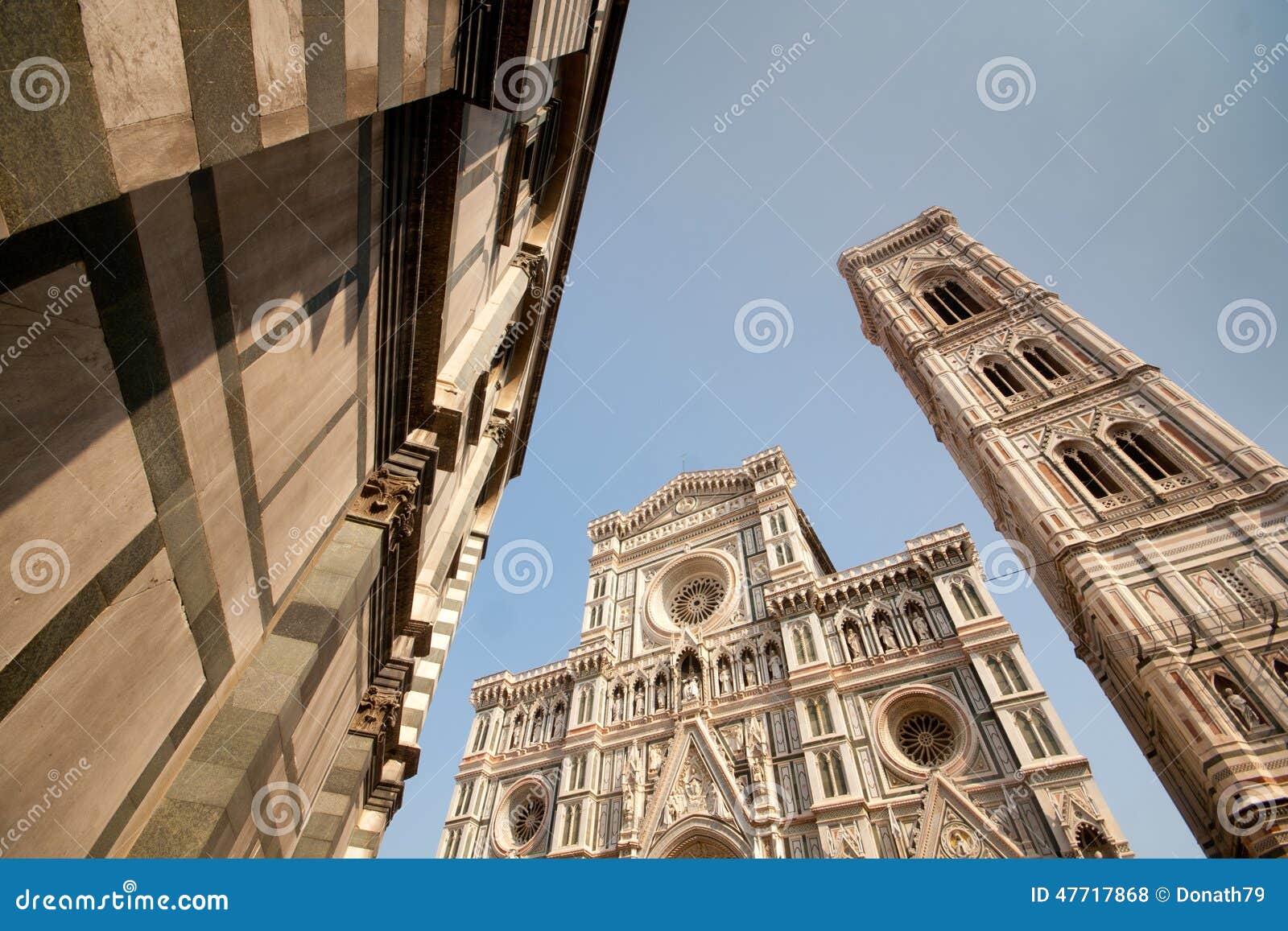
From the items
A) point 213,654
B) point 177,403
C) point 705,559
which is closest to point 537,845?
point 705,559

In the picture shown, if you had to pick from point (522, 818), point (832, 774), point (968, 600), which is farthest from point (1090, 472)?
point (522, 818)

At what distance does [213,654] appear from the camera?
11.9 feet

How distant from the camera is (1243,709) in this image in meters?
11.9

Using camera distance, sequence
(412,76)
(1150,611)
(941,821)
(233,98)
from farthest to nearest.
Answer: (941,821) < (1150,611) < (412,76) < (233,98)

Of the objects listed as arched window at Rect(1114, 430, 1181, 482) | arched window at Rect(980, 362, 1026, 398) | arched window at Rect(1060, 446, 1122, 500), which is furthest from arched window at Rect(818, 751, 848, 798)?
arched window at Rect(980, 362, 1026, 398)

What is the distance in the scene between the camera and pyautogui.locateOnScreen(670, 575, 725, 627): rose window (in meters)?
27.5

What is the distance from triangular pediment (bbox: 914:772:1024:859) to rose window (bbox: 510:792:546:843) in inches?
541

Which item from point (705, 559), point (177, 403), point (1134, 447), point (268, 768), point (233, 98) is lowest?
point (268, 768)

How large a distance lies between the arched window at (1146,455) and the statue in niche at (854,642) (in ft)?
33.4

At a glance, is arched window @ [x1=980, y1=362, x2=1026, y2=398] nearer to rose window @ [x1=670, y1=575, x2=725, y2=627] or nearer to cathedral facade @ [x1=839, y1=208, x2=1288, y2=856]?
cathedral facade @ [x1=839, y1=208, x2=1288, y2=856]

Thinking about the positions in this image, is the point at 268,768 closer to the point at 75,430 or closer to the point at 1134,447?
the point at 75,430

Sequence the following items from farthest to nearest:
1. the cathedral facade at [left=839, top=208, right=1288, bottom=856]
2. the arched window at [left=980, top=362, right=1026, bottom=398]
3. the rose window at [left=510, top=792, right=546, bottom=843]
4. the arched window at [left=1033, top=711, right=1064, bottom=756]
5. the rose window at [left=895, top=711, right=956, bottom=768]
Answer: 1. the rose window at [left=510, top=792, right=546, bottom=843]
2. the arched window at [left=980, top=362, right=1026, bottom=398]
3. the rose window at [left=895, top=711, right=956, bottom=768]
4. the arched window at [left=1033, top=711, right=1064, bottom=756]
5. the cathedral facade at [left=839, top=208, right=1288, bottom=856]

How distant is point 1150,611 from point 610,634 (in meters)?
20.0

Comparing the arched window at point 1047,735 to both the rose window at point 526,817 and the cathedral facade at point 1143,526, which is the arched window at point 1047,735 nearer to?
the cathedral facade at point 1143,526
